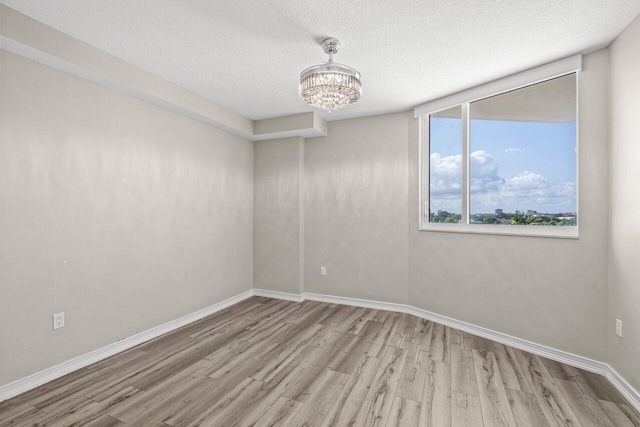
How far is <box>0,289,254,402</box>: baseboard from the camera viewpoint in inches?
83.6

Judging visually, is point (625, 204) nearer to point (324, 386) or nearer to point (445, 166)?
point (445, 166)

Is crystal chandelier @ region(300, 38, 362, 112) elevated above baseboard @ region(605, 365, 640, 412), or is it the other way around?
crystal chandelier @ region(300, 38, 362, 112)

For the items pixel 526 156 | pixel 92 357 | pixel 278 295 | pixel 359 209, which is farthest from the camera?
pixel 278 295

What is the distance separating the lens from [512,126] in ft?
9.96

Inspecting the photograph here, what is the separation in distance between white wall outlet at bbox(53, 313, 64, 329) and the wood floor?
1.31ft

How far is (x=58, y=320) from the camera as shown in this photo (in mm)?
2355

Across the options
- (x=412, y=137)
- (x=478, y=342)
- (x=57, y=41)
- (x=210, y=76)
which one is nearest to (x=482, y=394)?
(x=478, y=342)

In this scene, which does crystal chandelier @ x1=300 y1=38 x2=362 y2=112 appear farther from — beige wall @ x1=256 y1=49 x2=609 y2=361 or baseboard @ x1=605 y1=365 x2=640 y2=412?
baseboard @ x1=605 y1=365 x2=640 y2=412

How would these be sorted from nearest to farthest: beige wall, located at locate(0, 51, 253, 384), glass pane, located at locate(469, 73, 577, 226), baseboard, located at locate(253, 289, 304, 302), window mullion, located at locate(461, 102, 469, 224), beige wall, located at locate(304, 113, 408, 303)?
beige wall, located at locate(0, 51, 253, 384), glass pane, located at locate(469, 73, 577, 226), window mullion, located at locate(461, 102, 469, 224), beige wall, located at locate(304, 113, 408, 303), baseboard, located at locate(253, 289, 304, 302)

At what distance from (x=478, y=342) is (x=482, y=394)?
0.95 metres

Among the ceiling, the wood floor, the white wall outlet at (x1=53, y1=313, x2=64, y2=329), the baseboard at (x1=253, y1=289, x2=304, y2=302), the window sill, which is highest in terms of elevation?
the ceiling

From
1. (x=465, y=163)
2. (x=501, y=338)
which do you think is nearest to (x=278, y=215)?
(x=465, y=163)

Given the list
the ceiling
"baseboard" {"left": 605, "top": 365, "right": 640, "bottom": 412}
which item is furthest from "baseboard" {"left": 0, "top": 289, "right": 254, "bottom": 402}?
"baseboard" {"left": 605, "top": 365, "right": 640, "bottom": 412}

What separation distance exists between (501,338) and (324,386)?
1895mm
